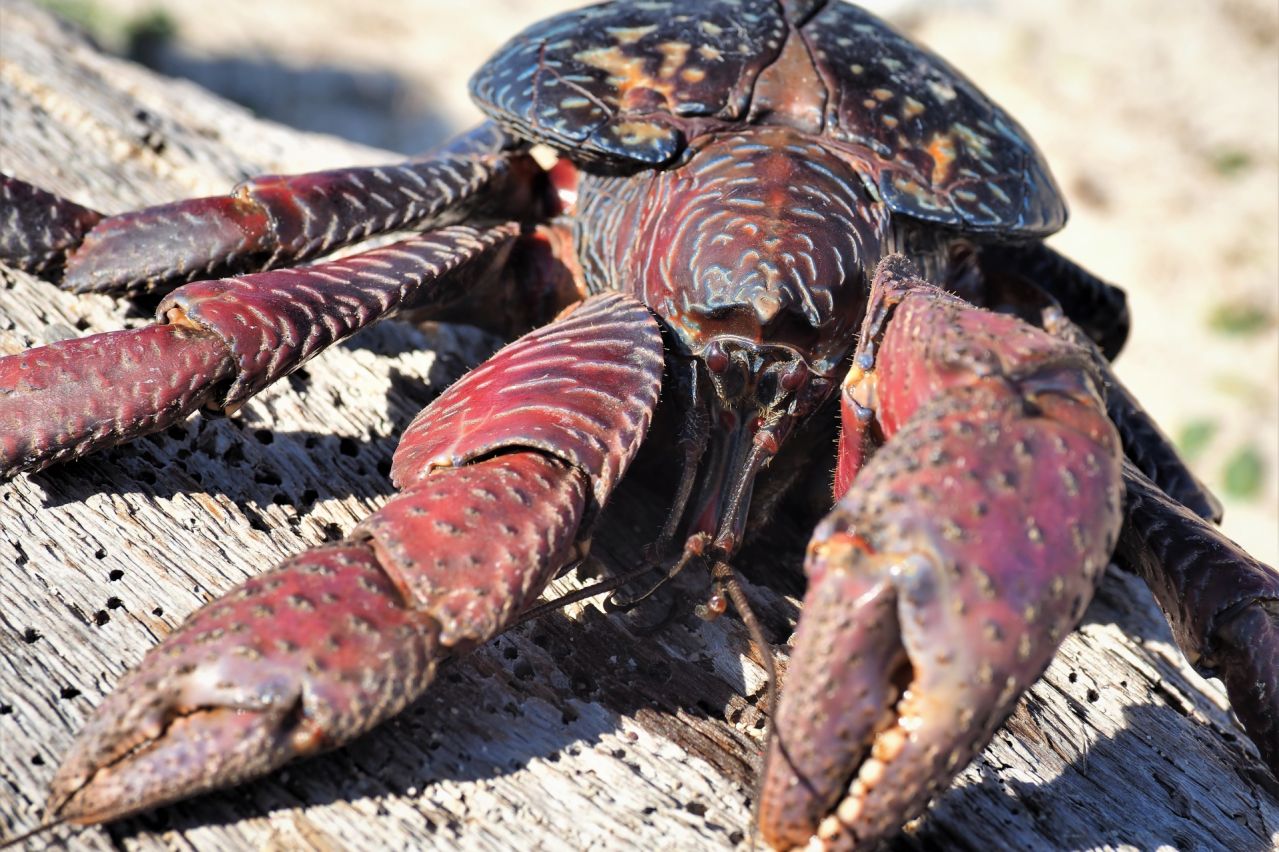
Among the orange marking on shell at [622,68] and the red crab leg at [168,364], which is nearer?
the red crab leg at [168,364]

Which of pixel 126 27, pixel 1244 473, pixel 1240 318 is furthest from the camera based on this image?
pixel 126 27

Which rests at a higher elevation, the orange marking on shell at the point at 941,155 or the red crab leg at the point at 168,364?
the orange marking on shell at the point at 941,155

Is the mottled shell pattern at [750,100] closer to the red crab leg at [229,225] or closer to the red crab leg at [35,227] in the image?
the red crab leg at [229,225]

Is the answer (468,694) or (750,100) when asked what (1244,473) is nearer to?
(750,100)

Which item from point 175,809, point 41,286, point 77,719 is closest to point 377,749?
point 175,809

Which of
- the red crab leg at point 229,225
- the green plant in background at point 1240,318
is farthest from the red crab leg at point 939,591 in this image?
the green plant in background at point 1240,318

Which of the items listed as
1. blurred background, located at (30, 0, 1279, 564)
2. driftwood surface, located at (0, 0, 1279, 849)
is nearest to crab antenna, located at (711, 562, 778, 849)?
driftwood surface, located at (0, 0, 1279, 849)

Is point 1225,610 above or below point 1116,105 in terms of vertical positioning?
below

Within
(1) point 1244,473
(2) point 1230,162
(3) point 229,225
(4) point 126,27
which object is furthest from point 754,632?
(4) point 126,27
